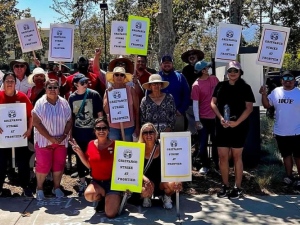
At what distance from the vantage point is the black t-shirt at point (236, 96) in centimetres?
540

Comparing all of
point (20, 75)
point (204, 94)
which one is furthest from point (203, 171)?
point (20, 75)

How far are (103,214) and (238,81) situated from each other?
2555 mm

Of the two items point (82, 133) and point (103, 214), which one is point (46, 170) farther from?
point (103, 214)

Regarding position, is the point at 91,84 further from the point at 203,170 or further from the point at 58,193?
the point at 203,170

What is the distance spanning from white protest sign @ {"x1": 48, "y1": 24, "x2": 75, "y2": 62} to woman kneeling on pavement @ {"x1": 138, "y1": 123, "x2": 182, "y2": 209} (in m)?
2.42

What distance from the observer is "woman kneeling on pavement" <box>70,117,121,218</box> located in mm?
4879

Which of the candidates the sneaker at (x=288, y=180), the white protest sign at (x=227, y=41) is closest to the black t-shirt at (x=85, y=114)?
the white protest sign at (x=227, y=41)

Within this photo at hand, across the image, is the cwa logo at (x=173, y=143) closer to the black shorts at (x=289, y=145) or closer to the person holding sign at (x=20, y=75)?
the black shorts at (x=289, y=145)

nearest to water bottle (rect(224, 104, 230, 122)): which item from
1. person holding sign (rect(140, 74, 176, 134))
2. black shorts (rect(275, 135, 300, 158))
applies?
person holding sign (rect(140, 74, 176, 134))

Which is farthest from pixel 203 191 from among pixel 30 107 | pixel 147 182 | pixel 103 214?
pixel 30 107

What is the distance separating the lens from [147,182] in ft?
16.3

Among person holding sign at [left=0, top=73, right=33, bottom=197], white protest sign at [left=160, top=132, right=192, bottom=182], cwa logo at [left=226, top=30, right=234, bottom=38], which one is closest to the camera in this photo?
white protest sign at [left=160, top=132, right=192, bottom=182]

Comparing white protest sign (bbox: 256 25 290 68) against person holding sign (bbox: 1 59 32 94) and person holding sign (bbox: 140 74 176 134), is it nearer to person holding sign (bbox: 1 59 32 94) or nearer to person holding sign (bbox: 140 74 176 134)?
person holding sign (bbox: 140 74 176 134)

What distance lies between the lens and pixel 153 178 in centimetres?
517
